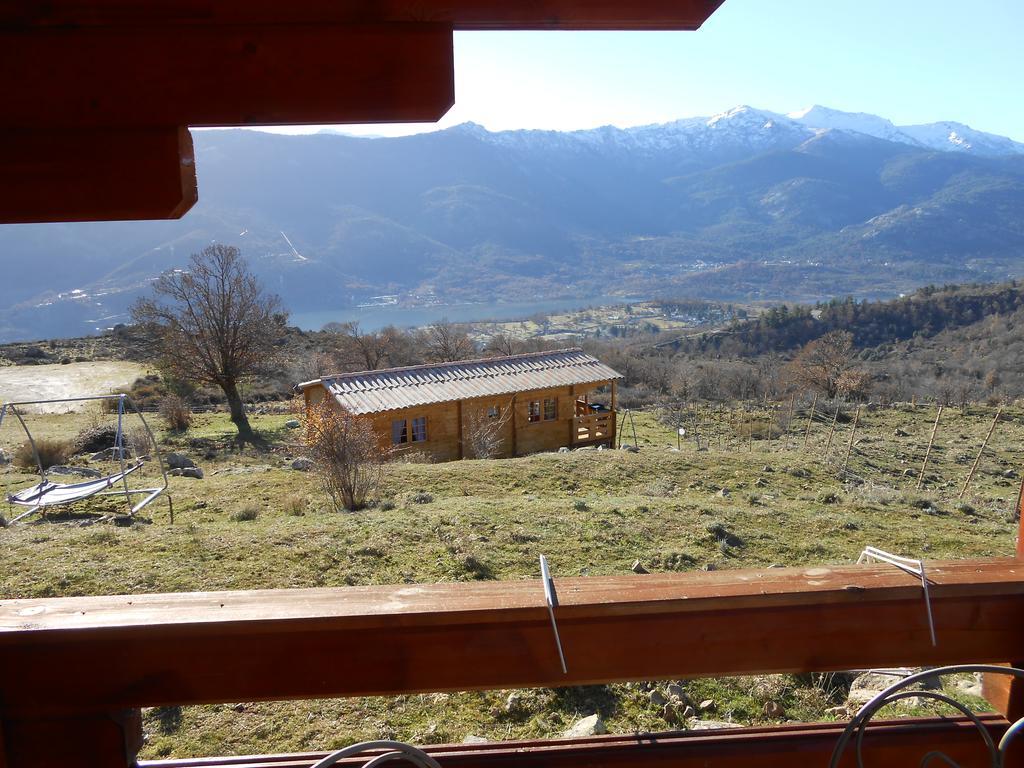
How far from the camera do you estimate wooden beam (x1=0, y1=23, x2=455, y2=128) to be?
1397 mm

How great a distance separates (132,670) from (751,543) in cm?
574

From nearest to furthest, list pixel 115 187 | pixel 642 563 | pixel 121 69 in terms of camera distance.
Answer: pixel 121 69, pixel 115 187, pixel 642 563

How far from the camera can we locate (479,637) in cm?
146

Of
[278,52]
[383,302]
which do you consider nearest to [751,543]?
[278,52]

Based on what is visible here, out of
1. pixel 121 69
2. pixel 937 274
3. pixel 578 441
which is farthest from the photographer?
pixel 937 274

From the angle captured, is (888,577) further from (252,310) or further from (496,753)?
(252,310)

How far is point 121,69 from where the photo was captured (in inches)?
55.6

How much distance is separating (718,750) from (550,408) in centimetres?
1677

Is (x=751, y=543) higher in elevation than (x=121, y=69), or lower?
lower

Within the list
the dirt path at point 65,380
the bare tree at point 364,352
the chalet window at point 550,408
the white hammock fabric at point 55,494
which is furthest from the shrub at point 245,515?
the bare tree at point 364,352

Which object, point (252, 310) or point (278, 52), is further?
point (252, 310)

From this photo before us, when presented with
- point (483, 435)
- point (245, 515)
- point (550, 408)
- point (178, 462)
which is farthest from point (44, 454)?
point (550, 408)

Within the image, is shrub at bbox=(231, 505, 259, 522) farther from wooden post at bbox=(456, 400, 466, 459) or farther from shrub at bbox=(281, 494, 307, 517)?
wooden post at bbox=(456, 400, 466, 459)

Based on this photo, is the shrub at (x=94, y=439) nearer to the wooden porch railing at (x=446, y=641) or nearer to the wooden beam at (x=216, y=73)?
the wooden porch railing at (x=446, y=641)
